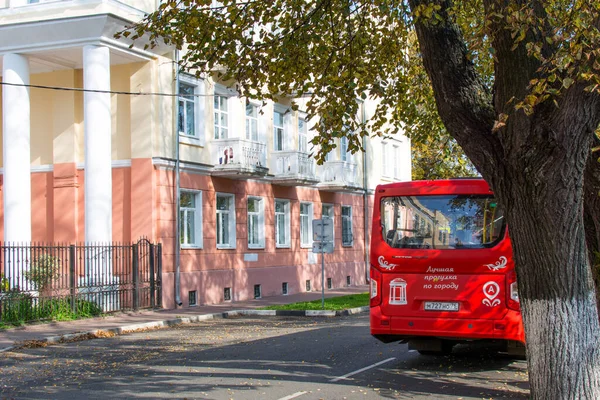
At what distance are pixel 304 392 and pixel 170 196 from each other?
641 inches

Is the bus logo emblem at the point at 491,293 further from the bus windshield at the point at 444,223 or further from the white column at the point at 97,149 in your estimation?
the white column at the point at 97,149

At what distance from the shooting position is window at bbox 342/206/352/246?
123 feet

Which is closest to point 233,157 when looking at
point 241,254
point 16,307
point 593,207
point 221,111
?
point 221,111

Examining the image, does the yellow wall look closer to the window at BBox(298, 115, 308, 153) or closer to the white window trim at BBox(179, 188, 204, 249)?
the white window trim at BBox(179, 188, 204, 249)

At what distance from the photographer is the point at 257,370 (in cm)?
1167

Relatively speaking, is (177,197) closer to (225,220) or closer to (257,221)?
(225,220)

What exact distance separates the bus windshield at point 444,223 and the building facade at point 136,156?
782 centimetres

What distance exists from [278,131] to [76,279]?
41.8ft

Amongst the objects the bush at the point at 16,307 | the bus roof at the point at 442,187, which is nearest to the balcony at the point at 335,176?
the bush at the point at 16,307

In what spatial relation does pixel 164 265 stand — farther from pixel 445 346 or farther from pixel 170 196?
pixel 445 346

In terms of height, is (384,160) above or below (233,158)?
above

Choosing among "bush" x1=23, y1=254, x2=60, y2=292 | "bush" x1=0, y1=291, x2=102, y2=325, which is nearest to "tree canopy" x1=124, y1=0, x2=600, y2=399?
"bush" x1=0, y1=291, x2=102, y2=325

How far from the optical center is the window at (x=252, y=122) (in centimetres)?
2967

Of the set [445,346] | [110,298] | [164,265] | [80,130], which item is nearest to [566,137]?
[445,346]
